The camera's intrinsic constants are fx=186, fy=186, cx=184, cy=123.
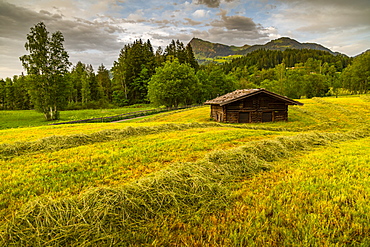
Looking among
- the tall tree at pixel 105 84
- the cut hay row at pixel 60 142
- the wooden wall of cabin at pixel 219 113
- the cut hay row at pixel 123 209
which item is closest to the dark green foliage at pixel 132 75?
the tall tree at pixel 105 84

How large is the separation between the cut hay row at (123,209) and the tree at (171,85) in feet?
141

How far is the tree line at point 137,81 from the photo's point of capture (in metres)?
33.5

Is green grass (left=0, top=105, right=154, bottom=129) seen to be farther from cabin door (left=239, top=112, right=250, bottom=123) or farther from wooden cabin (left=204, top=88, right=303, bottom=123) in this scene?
cabin door (left=239, top=112, right=250, bottom=123)

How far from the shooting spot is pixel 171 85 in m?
47.7

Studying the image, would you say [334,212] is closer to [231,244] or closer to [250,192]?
[250,192]

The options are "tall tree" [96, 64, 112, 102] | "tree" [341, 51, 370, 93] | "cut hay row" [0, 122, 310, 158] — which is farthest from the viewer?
"tall tree" [96, 64, 112, 102]

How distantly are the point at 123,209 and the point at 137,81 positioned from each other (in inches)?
2894

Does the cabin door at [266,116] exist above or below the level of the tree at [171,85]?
below

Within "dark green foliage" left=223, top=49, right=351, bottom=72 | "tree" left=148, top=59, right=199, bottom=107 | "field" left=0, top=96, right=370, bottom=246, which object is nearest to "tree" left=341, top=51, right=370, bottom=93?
"tree" left=148, top=59, right=199, bottom=107

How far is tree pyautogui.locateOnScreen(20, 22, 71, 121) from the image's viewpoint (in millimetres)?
32688

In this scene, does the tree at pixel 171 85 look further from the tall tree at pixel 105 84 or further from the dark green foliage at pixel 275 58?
the dark green foliage at pixel 275 58

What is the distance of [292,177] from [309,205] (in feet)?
5.95

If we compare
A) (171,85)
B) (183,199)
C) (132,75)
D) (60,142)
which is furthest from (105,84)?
(183,199)

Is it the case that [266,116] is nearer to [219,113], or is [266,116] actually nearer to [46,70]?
[219,113]
